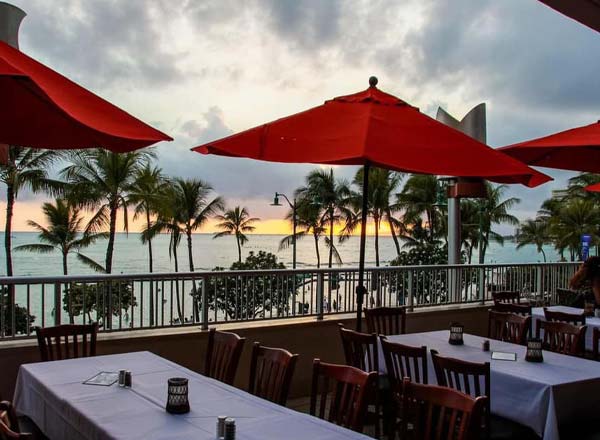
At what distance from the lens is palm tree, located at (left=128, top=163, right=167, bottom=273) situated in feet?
86.1

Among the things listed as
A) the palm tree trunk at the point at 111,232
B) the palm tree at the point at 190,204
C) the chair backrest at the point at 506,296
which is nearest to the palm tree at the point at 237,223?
the palm tree at the point at 190,204

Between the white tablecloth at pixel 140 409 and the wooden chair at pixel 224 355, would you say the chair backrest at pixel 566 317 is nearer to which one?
the wooden chair at pixel 224 355

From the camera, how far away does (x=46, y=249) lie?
88.9ft

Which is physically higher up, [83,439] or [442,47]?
[442,47]

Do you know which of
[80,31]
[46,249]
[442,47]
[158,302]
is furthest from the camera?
[46,249]

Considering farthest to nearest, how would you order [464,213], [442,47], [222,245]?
[222,245] → [464,213] → [442,47]

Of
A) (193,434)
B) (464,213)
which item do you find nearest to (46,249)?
(464,213)

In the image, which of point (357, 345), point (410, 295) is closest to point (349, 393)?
point (357, 345)

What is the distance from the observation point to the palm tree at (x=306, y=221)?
37.3m

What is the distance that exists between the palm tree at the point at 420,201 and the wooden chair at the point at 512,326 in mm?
26662

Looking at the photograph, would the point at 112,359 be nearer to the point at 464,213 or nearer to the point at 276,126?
the point at 276,126

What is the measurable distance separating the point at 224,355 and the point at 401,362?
1.22 metres

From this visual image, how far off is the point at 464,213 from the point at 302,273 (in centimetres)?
2858

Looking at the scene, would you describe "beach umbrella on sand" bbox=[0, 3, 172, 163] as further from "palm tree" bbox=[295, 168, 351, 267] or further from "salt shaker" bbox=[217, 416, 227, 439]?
"palm tree" bbox=[295, 168, 351, 267]
